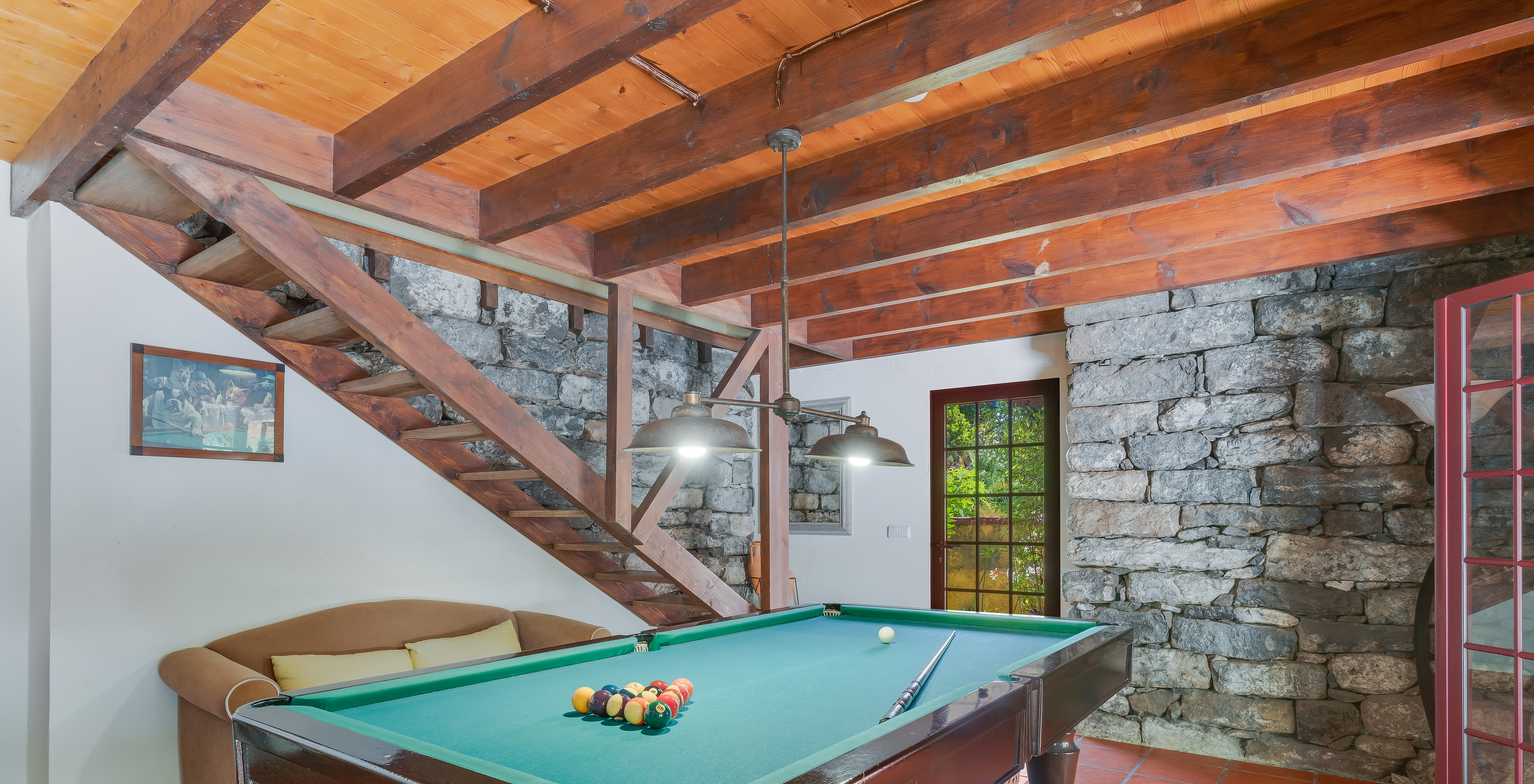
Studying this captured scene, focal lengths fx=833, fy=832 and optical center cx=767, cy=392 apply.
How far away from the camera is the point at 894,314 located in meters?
5.14

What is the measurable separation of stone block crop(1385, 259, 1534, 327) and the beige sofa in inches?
148

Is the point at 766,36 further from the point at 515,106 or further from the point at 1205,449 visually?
the point at 1205,449

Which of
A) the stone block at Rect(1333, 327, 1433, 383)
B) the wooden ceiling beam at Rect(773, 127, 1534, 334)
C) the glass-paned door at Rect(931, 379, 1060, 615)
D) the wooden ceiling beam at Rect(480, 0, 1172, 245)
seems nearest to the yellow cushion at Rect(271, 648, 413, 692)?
the wooden ceiling beam at Rect(480, 0, 1172, 245)

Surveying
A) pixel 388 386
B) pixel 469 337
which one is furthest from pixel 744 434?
pixel 469 337

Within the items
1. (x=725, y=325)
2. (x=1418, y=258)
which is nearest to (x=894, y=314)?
(x=725, y=325)

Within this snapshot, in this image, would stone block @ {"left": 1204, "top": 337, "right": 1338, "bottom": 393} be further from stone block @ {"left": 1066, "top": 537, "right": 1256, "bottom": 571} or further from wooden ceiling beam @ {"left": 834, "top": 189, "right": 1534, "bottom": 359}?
stone block @ {"left": 1066, "top": 537, "right": 1256, "bottom": 571}

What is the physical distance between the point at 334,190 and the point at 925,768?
267 centimetres

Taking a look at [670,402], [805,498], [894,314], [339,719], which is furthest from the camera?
[805,498]

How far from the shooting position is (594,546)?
442 centimetres

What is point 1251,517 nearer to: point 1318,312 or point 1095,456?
point 1095,456

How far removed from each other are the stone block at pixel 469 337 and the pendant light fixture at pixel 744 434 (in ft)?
6.49

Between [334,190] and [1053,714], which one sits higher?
[334,190]

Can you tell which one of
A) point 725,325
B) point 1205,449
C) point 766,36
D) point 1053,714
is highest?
point 766,36

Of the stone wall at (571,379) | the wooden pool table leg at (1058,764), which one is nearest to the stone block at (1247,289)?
the wooden pool table leg at (1058,764)
